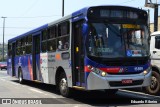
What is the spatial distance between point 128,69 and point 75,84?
203cm

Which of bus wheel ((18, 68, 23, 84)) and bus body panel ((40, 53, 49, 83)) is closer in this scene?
bus body panel ((40, 53, 49, 83))

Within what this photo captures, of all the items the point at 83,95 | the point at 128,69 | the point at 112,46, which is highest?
the point at 112,46

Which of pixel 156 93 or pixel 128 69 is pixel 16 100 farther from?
pixel 156 93

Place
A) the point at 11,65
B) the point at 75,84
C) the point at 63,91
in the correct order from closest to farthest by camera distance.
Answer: the point at 75,84
the point at 63,91
the point at 11,65

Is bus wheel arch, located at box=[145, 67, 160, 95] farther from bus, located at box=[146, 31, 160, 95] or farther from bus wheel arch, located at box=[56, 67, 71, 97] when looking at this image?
bus wheel arch, located at box=[56, 67, 71, 97]

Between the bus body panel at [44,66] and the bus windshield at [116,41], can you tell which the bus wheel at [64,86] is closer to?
the bus body panel at [44,66]

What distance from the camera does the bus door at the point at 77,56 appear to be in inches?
460

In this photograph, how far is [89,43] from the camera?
36.7 feet

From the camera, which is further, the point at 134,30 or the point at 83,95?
the point at 83,95

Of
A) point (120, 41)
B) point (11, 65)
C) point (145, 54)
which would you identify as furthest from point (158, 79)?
point (11, 65)

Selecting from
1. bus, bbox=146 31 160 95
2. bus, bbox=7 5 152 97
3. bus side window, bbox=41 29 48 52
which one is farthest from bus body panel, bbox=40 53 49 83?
bus, bbox=146 31 160 95

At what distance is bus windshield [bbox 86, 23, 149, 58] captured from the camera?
1114 cm

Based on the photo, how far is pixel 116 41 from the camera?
11.3m

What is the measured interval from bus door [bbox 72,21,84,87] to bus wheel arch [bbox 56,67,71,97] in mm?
910
